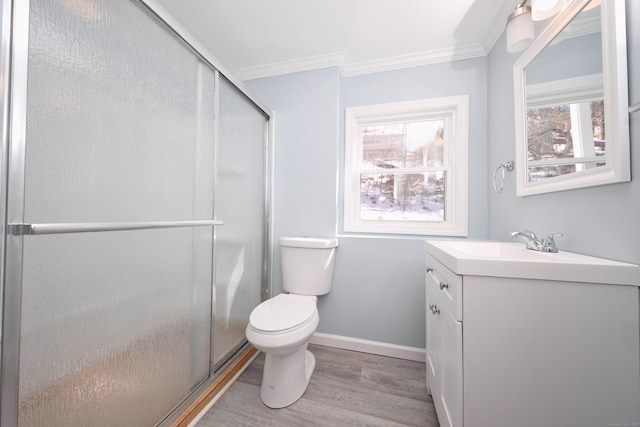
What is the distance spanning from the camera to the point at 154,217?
1.02 meters

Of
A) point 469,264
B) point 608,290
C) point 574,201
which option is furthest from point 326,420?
point 574,201

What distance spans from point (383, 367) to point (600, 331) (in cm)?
124

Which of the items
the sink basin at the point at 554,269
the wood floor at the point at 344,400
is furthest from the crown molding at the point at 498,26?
the wood floor at the point at 344,400

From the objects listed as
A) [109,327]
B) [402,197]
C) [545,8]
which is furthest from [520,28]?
[109,327]

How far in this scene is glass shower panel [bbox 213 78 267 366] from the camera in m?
1.46

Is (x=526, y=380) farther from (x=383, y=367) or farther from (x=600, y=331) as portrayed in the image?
(x=383, y=367)

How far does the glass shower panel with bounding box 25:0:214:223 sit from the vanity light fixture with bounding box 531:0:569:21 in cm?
161

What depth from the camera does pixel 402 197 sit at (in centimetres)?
201

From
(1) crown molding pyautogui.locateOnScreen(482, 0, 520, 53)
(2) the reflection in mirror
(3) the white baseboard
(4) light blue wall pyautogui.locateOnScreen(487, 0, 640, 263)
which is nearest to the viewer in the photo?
(4) light blue wall pyautogui.locateOnScreen(487, 0, 640, 263)

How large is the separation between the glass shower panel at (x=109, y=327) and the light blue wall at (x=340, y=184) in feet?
2.98

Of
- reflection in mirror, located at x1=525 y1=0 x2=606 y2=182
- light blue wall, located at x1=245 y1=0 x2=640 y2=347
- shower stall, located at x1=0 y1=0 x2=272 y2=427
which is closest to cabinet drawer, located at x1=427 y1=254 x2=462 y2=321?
light blue wall, located at x1=245 y1=0 x2=640 y2=347

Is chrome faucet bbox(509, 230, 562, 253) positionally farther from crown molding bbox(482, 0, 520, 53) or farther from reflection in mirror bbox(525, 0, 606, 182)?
crown molding bbox(482, 0, 520, 53)

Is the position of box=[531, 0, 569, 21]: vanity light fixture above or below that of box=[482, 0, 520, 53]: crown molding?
below

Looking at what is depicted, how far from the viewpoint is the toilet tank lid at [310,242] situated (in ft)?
5.77
